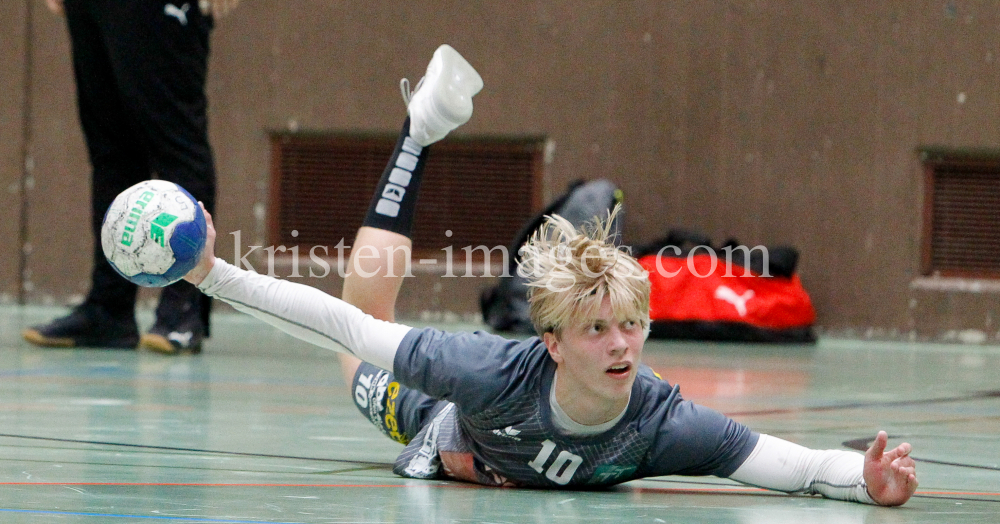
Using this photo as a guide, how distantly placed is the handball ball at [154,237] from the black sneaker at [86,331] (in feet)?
9.05

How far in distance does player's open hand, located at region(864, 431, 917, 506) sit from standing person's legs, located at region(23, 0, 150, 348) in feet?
12.0

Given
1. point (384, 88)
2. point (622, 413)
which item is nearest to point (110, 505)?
point (622, 413)

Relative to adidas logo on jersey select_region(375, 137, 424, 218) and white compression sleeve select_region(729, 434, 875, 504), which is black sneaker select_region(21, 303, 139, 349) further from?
white compression sleeve select_region(729, 434, 875, 504)

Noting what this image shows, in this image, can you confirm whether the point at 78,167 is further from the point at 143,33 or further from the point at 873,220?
the point at 873,220

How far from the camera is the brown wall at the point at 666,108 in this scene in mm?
7012

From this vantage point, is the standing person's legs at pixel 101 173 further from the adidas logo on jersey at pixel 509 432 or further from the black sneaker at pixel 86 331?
the adidas logo on jersey at pixel 509 432

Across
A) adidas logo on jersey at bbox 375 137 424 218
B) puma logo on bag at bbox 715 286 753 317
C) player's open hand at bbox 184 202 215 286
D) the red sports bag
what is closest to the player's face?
player's open hand at bbox 184 202 215 286

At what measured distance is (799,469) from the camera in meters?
2.44

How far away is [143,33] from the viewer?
4.91 meters

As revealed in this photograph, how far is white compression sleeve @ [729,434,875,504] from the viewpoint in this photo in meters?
2.41

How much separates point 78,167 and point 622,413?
19.3 feet

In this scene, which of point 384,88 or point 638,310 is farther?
point 384,88

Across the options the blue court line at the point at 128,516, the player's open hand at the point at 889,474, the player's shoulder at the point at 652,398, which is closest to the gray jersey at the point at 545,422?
the player's shoulder at the point at 652,398

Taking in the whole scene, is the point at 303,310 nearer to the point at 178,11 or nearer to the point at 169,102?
the point at 169,102
